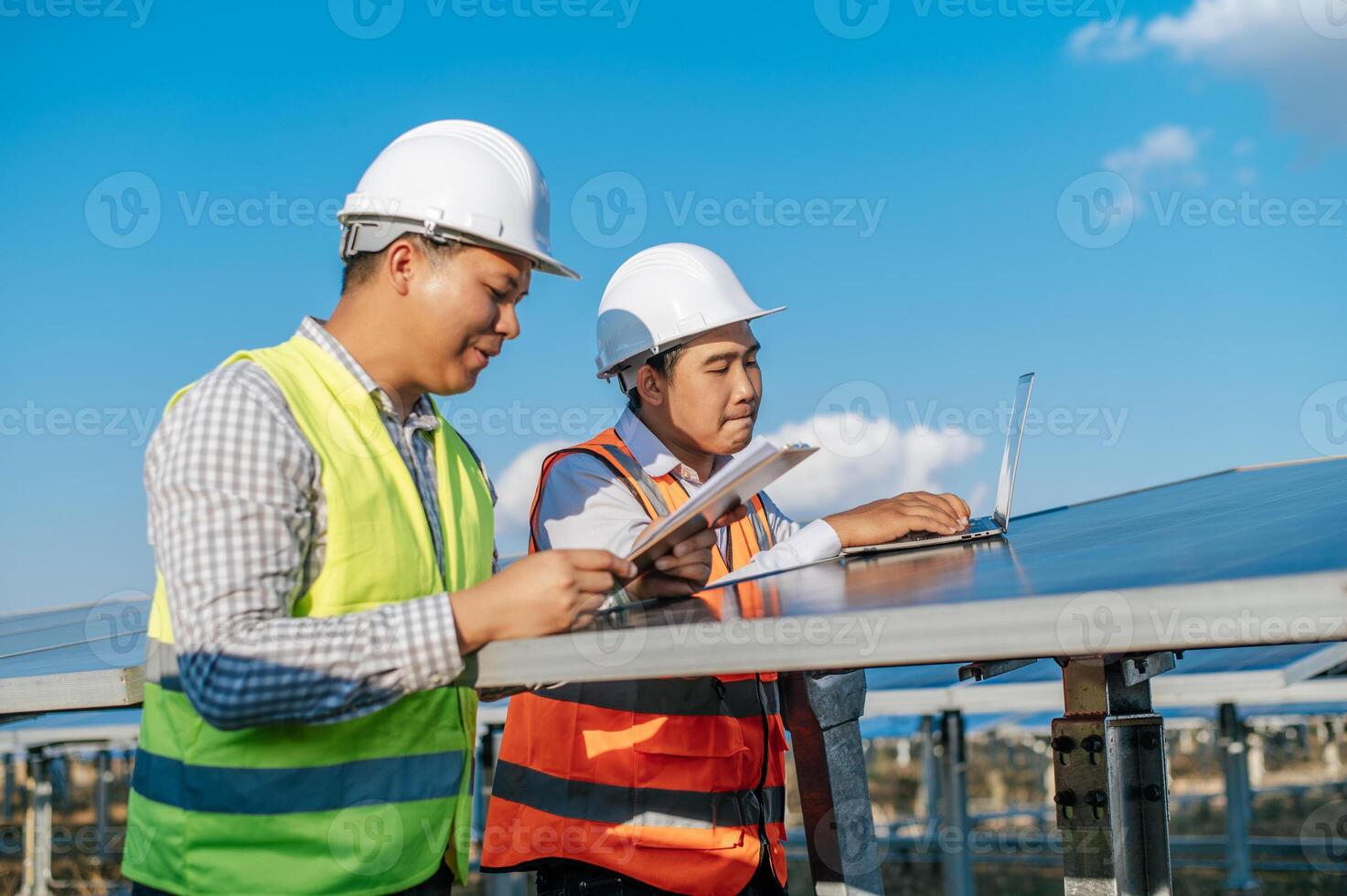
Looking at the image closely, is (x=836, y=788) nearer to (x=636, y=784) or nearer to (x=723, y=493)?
(x=636, y=784)

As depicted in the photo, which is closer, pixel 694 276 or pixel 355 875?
pixel 355 875

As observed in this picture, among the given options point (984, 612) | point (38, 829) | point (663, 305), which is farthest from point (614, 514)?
point (38, 829)

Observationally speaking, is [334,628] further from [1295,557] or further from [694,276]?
[694,276]

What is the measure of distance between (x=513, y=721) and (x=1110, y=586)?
190 centimetres

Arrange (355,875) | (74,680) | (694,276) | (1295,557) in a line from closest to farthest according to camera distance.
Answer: (1295,557) → (355,875) → (74,680) → (694,276)

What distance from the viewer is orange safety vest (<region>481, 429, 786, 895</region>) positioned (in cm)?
301

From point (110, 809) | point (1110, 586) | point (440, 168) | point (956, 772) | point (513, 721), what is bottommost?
point (110, 809)

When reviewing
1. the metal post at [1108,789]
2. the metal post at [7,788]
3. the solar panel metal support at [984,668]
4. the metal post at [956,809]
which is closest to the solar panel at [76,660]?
the solar panel metal support at [984,668]

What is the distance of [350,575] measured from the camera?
86.8 inches

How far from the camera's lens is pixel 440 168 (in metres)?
2.62

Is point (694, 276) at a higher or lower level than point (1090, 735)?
higher

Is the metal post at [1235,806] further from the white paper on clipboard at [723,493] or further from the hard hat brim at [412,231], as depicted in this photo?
the hard hat brim at [412,231]

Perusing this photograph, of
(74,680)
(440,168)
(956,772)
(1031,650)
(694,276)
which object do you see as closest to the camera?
(1031,650)

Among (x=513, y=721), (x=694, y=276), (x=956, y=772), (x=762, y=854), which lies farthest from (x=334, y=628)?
(x=956, y=772)
